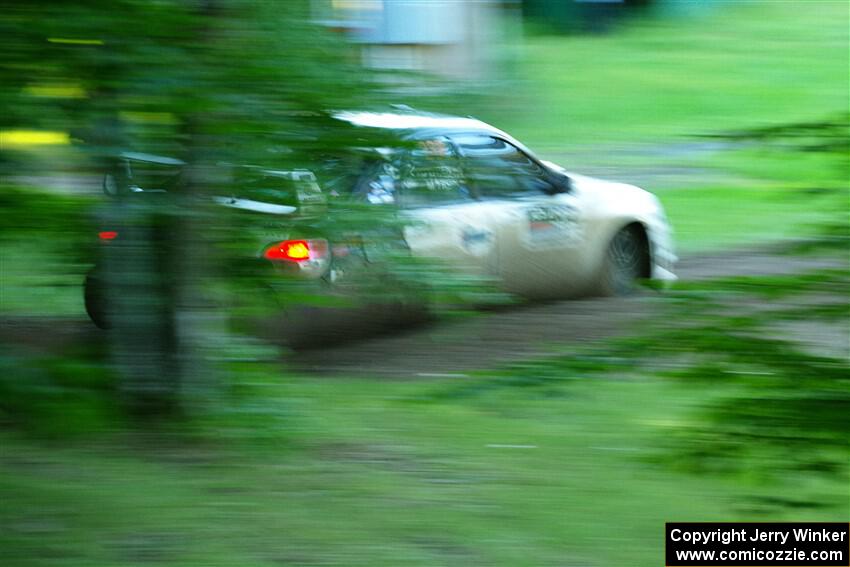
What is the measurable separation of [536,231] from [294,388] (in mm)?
3545

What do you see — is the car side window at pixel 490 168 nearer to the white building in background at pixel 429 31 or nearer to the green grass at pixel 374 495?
the white building in background at pixel 429 31

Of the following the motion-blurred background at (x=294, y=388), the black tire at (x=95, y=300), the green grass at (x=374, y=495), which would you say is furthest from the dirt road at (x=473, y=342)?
the black tire at (x=95, y=300)

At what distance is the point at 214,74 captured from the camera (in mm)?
4406

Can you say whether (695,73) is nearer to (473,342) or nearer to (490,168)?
(473,342)

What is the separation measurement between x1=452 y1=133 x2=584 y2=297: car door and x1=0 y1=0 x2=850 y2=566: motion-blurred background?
1.45 m

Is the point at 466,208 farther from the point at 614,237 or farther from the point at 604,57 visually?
the point at 604,57

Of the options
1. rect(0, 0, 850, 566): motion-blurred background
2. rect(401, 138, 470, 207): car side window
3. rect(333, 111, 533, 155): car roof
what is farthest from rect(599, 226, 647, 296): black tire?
rect(333, 111, 533, 155): car roof

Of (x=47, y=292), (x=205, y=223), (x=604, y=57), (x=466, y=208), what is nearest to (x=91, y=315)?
(x=47, y=292)

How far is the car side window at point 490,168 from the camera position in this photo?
5.59m

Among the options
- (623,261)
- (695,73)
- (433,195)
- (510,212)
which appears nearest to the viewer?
(433,195)

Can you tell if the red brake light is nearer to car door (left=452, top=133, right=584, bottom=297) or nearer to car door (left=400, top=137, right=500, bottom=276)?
car door (left=400, top=137, right=500, bottom=276)

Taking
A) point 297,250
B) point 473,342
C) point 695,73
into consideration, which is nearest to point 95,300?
point 297,250

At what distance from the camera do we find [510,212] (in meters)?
7.89

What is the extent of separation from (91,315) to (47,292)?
23 cm
